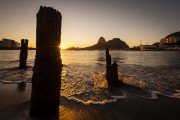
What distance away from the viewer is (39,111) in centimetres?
411

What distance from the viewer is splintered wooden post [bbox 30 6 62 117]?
12.7 feet

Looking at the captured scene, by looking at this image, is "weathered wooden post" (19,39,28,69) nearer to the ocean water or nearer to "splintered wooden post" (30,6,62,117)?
the ocean water

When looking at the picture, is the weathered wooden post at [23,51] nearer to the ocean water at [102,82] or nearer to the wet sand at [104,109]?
the ocean water at [102,82]

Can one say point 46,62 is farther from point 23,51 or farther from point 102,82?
point 23,51

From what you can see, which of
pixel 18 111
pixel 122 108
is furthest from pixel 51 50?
pixel 122 108

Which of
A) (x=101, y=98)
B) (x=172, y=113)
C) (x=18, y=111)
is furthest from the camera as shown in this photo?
(x=101, y=98)

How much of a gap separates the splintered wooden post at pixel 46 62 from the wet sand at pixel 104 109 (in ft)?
1.61

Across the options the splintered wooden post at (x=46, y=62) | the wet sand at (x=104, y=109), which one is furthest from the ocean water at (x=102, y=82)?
the splintered wooden post at (x=46, y=62)

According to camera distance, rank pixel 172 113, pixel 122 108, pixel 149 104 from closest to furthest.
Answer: pixel 172 113, pixel 122 108, pixel 149 104

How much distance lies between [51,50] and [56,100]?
1.53m

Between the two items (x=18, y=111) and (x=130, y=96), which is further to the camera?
(x=130, y=96)

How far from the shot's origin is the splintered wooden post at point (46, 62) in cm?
387

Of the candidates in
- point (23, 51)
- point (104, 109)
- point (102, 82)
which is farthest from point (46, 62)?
point (23, 51)

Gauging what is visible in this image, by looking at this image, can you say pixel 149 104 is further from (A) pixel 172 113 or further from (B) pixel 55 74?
(B) pixel 55 74
